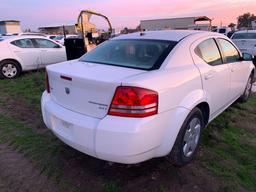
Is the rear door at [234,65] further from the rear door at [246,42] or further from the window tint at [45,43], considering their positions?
the window tint at [45,43]

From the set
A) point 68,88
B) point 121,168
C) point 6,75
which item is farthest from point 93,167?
point 6,75

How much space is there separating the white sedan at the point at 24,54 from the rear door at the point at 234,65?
6.71m

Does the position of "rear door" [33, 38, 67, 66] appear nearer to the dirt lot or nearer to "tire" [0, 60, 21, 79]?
"tire" [0, 60, 21, 79]

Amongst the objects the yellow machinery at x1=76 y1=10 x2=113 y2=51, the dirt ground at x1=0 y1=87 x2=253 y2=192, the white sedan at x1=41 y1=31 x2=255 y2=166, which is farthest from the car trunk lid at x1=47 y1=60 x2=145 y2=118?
the yellow machinery at x1=76 y1=10 x2=113 y2=51

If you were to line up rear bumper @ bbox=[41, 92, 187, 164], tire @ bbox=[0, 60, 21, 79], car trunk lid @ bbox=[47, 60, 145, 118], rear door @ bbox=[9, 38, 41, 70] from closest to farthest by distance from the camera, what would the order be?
1. rear bumper @ bbox=[41, 92, 187, 164]
2. car trunk lid @ bbox=[47, 60, 145, 118]
3. tire @ bbox=[0, 60, 21, 79]
4. rear door @ bbox=[9, 38, 41, 70]

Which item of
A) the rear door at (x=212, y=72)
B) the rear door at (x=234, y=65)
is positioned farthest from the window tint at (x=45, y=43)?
the rear door at (x=212, y=72)

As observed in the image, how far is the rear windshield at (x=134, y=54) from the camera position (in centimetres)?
297

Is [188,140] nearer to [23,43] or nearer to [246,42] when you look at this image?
[23,43]

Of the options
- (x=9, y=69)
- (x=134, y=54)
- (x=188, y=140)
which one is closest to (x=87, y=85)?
(x=134, y=54)

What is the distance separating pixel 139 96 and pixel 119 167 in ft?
3.62

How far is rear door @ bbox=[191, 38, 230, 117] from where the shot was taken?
3.26 metres

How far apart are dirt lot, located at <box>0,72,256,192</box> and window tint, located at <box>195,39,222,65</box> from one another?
1.08m

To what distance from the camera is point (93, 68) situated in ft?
9.67

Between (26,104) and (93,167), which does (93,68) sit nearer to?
(93,167)
